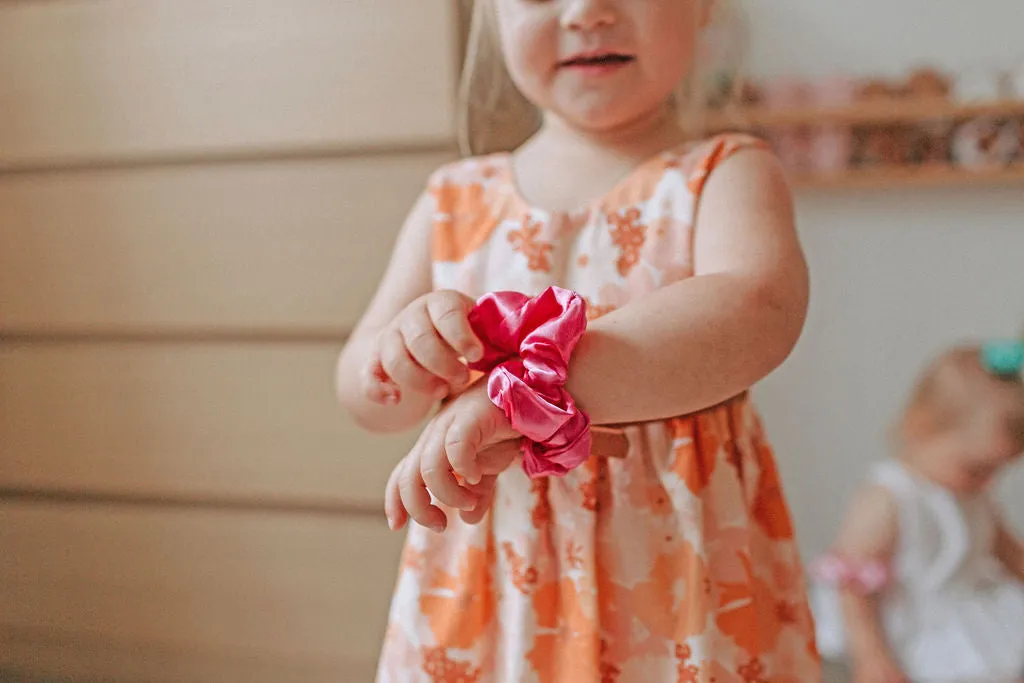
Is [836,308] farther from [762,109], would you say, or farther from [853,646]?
[853,646]

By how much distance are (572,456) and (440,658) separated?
224 millimetres

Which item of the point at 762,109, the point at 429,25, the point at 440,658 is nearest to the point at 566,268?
the point at 440,658

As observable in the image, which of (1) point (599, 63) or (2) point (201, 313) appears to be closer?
(1) point (599, 63)

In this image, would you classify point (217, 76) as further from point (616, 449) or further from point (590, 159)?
point (616, 449)

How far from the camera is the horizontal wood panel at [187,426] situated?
101 cm

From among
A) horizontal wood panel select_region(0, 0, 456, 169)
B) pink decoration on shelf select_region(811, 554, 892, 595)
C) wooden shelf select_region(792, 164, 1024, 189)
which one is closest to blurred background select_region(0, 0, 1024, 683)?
horizontal wood panel select_region(0, 0, 456, 169)

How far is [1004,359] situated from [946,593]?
15.0 inches

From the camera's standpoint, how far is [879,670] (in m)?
1.44

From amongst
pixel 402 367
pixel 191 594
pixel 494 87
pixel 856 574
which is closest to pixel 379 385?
pixel 402 367

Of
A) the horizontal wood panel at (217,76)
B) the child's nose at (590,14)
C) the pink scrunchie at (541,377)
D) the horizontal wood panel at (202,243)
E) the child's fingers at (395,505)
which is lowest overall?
the child's fingers at (395,505)

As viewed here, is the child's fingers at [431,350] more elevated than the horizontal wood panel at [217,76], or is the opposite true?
the horizontal wood panel at [217,76]

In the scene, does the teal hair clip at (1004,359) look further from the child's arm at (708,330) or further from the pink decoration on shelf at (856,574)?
the child's arm at (708,330)

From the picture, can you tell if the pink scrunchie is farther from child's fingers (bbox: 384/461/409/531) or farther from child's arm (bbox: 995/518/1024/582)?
child's arm (bbox: 995/518/1024/582)

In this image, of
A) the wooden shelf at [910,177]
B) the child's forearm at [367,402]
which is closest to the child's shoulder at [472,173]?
the child's forearm at [367,402]
